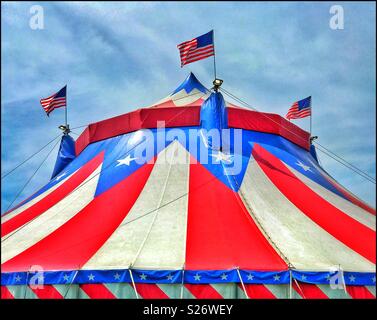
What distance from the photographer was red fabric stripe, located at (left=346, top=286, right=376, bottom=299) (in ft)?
13.3

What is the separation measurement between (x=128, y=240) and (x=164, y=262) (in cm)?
55

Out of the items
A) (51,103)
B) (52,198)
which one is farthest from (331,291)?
(51,103)

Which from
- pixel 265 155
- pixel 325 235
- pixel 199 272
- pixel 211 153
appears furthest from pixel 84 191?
pixel 325 235

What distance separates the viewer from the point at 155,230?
4410mm

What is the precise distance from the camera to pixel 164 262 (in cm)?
397

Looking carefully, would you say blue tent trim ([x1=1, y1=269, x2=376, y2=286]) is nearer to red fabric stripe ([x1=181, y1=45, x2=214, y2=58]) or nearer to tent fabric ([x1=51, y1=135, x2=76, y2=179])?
red fabric stripe ([x1=181, y1=45, x2=214, y2=58])

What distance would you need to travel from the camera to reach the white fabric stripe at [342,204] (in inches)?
211

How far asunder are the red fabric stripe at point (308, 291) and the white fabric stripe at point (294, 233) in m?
0.17

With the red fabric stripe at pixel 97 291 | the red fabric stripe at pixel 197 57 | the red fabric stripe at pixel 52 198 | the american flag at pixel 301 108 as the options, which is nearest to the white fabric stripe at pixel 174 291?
the red fabric stripe at pixel 97 291

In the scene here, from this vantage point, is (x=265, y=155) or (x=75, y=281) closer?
(x=75, y=281)

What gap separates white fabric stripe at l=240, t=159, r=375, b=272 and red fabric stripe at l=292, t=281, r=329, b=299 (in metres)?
0.17

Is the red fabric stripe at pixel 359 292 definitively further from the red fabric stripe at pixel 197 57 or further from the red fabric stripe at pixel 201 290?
the red fabric stripe at pixel 197 57

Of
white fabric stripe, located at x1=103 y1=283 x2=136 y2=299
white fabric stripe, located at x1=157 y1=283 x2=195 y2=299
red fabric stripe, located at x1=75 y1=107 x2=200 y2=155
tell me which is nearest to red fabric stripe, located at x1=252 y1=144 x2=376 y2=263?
red fabric stripe, located at x1=75 y1=107 x2=200 y2=155

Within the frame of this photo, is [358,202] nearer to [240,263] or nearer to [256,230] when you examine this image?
[256,230]
